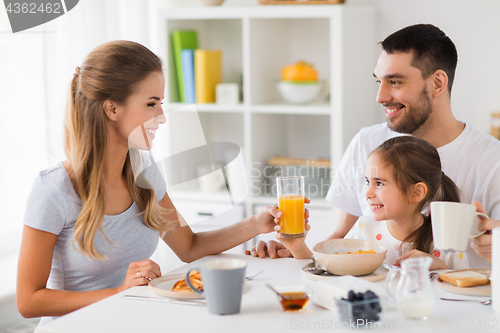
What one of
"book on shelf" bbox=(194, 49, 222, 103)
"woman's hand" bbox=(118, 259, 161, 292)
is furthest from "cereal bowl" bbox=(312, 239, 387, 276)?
"book on shelf" bbox=(194, 49, 222, 103)

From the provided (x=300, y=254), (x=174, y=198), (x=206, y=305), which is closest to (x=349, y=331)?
(x=206, y=305)

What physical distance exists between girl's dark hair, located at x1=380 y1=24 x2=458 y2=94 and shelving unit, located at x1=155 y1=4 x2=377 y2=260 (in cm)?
58

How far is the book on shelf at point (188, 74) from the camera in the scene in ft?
8.90

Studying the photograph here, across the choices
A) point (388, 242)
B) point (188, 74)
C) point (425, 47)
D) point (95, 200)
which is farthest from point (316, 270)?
point (188, 74)

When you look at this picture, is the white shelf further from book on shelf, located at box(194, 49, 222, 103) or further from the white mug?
the white mug

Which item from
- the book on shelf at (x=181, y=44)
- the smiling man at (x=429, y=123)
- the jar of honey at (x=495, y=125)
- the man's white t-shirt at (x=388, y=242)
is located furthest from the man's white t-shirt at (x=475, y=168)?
the book on shelf at (x=181, y=44)

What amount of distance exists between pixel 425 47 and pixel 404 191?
21.4 inches

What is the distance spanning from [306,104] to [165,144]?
145 cm

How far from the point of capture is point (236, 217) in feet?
8.89

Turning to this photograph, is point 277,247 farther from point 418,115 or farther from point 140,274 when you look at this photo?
point 418,115

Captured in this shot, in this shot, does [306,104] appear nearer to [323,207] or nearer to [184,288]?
[323,207]

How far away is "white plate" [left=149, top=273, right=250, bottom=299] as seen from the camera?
1.10 meters

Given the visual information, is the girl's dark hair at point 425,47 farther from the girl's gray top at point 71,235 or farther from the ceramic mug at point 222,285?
the ceramic mug at point 222,285

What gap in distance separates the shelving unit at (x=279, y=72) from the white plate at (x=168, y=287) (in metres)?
1.11
